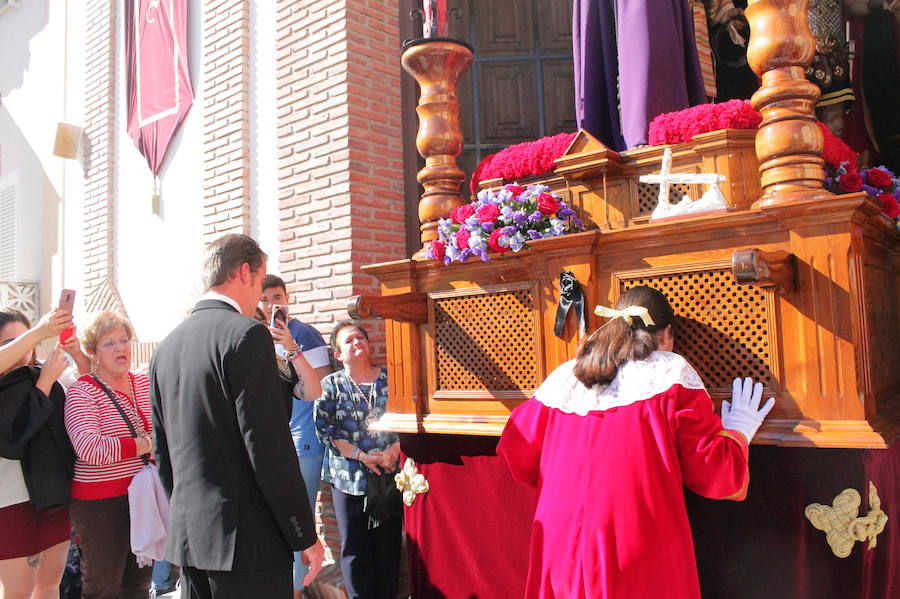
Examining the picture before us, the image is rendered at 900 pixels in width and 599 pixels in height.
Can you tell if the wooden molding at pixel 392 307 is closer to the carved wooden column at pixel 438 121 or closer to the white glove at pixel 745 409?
the carved wooden column at pixel 438 121

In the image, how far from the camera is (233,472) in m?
2.57

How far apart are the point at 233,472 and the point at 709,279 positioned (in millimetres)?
1846

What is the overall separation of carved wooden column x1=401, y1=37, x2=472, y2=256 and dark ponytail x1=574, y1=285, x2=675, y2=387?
1.36 metres

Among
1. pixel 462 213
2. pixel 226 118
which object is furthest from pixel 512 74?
pixel 462 213

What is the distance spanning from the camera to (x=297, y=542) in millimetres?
2570

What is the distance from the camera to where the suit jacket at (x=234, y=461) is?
2525 millimetres

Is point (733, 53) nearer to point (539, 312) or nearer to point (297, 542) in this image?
point (539, 312)

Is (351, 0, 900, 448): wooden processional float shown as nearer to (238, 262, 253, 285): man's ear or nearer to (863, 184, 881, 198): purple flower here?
(863, 184, 881, 198): purple flower

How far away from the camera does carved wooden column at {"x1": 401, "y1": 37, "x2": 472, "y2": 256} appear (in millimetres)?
3729

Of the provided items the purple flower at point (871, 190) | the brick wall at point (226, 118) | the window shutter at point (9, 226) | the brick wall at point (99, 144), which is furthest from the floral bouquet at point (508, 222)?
the window shutter at point (9, 226)

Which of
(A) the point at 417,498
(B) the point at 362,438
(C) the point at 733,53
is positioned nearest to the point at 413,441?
(A) the point at 417,498

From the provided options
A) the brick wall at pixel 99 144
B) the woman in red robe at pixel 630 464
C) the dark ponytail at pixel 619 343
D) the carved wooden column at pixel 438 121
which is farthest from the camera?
the brick wall at pixel 99 144

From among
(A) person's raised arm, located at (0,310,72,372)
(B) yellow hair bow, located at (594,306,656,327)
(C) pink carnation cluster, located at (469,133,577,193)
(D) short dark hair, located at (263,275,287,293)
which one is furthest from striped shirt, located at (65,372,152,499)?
(B) yellow hair bow, located at (594,306,656,327)

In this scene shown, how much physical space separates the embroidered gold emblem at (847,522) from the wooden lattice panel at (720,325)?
0.44 metres
